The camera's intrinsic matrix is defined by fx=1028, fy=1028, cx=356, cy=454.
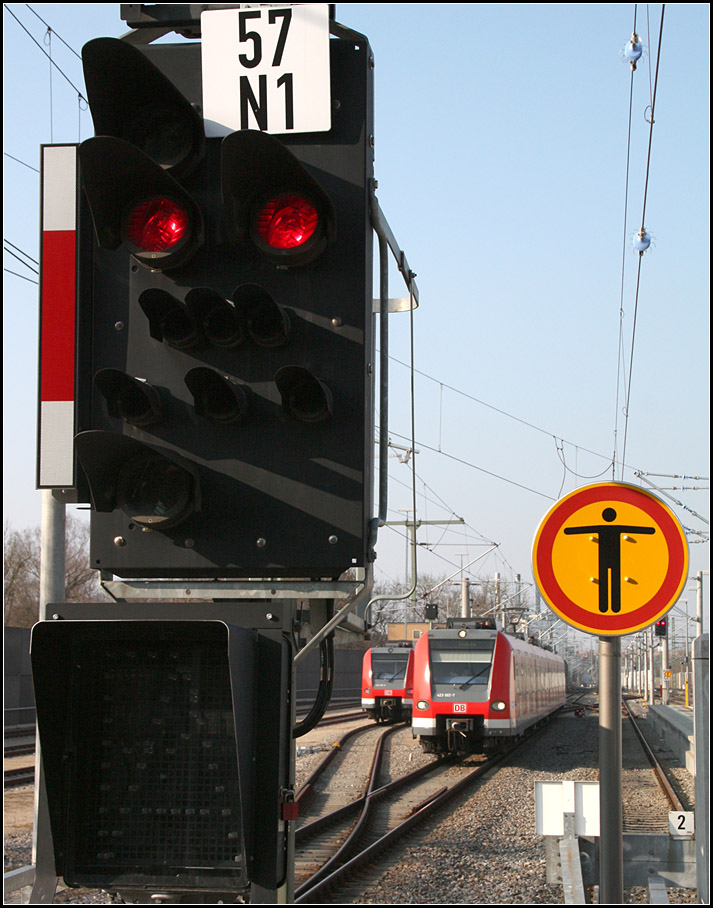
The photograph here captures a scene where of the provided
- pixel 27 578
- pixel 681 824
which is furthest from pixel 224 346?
pixel 27 578

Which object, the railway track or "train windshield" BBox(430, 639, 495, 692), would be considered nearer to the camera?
the railway track

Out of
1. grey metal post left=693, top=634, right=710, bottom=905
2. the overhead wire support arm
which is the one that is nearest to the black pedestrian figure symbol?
grey metal post left=693, top=634, right=710, bottom=905

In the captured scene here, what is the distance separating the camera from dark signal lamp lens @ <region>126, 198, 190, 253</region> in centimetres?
326

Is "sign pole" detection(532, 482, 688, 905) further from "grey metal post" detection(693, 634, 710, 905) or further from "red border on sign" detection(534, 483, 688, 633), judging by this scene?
"grey metal post" detection(693, 634, 710, 905)

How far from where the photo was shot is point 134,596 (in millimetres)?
3270

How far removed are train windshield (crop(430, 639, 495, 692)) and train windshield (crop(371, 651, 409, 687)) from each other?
1228 centimetres

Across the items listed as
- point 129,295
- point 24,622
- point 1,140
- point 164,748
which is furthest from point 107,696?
point 24,622

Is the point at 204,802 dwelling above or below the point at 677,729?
above

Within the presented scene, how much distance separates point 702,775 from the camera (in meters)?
3.37

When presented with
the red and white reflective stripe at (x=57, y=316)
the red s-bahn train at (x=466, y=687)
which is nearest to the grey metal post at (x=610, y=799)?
the red and white reflective stripe at (x=57, y=316)

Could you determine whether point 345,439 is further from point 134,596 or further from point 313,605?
point 134,596

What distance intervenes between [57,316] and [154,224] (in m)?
0.43

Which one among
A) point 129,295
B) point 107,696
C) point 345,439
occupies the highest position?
point 129,295

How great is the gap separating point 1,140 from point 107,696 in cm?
208
